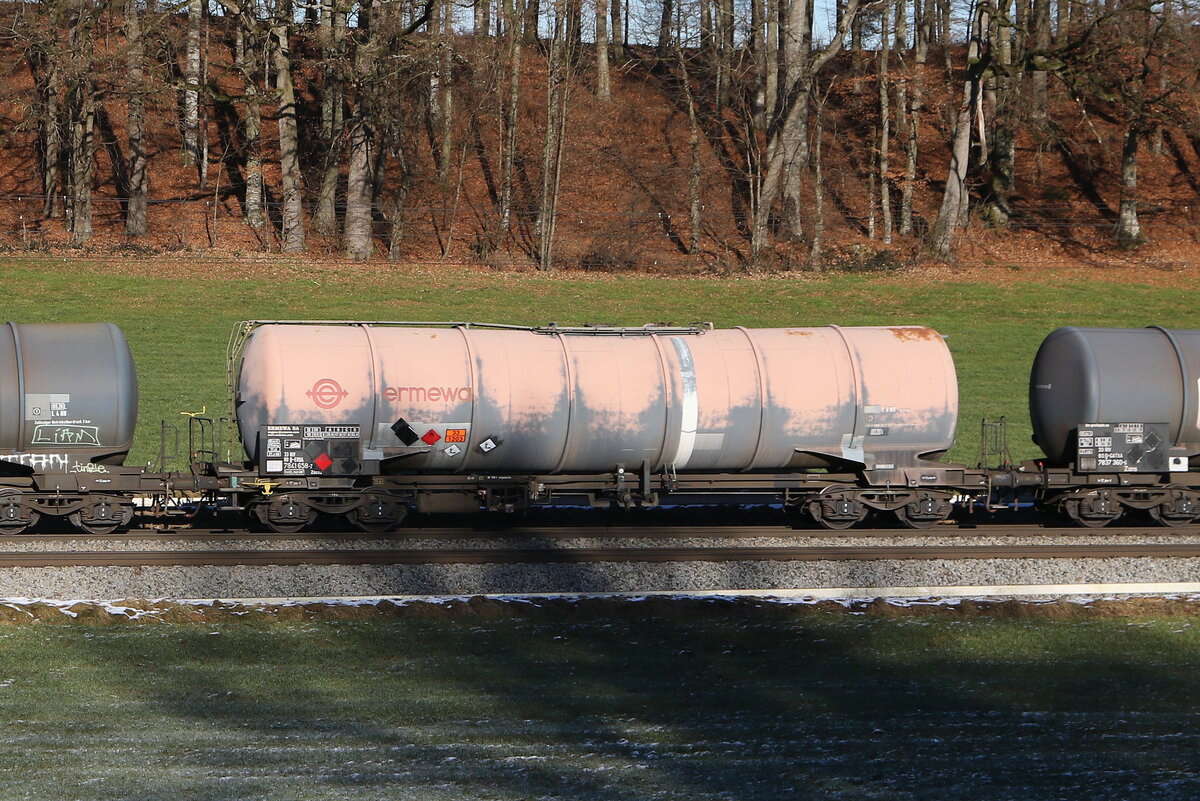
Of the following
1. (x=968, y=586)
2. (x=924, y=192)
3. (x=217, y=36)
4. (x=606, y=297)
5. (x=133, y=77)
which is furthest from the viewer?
(x=217, y=36)

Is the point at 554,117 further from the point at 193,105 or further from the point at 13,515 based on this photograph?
the point at 13,515

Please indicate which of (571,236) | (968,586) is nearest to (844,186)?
(571,236)

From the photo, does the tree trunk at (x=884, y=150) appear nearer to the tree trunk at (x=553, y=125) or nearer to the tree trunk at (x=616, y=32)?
the tree trunk at (x=553, y=125)

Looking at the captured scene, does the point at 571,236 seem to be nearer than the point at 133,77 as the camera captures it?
No

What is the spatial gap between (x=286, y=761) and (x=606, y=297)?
3246 cm

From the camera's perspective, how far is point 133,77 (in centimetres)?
4553

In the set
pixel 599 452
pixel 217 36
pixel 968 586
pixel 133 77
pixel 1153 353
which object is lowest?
pixel 968 586

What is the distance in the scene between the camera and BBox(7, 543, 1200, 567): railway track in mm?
17250

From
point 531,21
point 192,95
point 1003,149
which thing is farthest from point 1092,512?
point 531,21

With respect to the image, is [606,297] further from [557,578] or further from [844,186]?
[557,578]

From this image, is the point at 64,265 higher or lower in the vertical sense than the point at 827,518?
higher

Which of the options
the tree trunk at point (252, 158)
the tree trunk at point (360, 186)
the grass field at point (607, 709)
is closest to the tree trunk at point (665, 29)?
the tree trunk at point (360, 186)

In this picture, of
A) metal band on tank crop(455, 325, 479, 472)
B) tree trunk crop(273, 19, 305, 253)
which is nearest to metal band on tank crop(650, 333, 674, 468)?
metal band on tank crop(455, 325, 479, 472)

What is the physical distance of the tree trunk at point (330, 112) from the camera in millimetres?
44781
